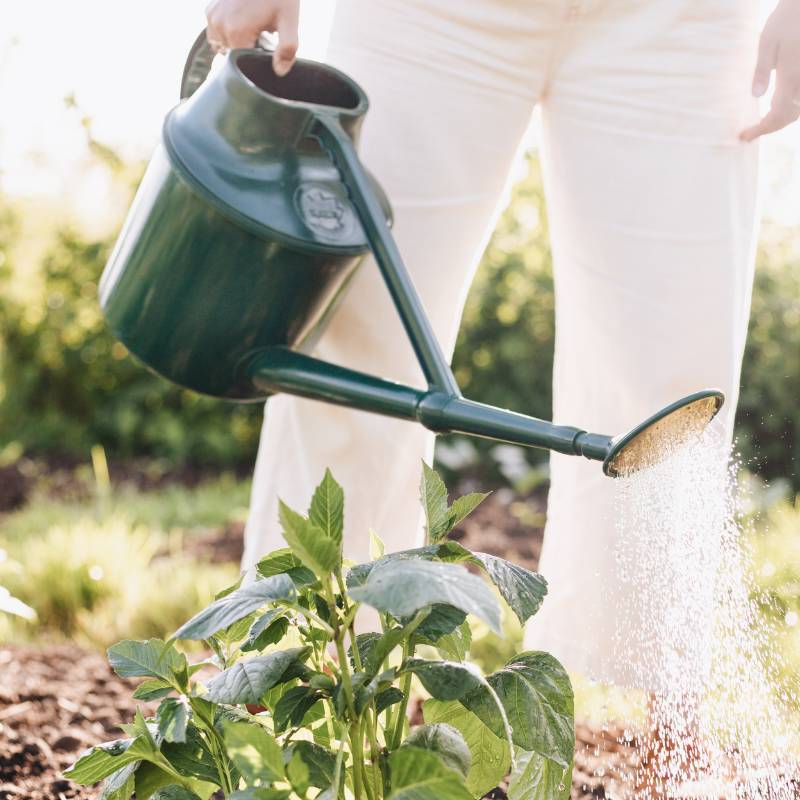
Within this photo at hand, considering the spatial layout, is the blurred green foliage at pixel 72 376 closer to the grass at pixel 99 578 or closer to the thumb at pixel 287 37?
the grass at pixel 99 578

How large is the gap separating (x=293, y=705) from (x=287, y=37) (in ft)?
2.93

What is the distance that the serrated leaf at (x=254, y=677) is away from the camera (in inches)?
38.6

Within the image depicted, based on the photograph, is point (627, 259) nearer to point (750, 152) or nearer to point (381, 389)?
point (750, 152)

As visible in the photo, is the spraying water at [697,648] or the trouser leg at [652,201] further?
the trouser leg at [652,201]

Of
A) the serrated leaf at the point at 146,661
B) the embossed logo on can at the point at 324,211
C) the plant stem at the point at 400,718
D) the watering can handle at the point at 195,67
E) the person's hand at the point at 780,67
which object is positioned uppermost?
the person's hand at the point at 780,67

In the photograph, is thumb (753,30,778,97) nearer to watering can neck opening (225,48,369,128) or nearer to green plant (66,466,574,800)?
watering can neck opening (225,48,369,128)

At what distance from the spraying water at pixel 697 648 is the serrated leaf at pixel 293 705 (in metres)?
0.49

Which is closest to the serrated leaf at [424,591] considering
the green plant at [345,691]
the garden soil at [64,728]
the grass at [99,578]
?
the green plant at [345,691]

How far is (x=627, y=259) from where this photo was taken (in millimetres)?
1659

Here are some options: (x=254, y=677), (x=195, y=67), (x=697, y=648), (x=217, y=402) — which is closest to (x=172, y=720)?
(x=254, y=677)

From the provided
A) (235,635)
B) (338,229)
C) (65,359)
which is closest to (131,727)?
(235,635)

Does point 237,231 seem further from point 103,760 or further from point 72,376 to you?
point 72,376

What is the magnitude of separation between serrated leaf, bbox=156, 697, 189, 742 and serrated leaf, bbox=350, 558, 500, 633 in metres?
0.23

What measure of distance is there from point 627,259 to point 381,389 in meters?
0.50
